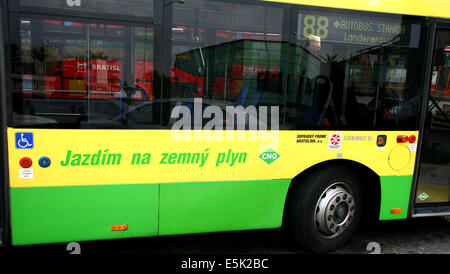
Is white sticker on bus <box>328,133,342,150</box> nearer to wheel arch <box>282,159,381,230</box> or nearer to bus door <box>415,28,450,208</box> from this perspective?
wheel arch <box>282,159,381,230</box>

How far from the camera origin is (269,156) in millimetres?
3863

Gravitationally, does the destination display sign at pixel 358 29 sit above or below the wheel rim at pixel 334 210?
above

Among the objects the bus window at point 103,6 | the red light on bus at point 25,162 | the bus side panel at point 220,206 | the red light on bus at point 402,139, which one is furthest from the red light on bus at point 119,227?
the red light on bus at point 402,139

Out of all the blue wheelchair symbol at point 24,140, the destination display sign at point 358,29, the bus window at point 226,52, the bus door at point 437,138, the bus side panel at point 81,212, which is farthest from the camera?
the bus door at point 437,138

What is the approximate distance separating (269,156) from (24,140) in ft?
7.38

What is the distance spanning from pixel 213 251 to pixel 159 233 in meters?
0.85

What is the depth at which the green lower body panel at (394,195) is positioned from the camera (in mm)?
4285

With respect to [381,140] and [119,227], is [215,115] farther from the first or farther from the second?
[381,140]

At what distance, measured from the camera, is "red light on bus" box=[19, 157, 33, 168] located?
3271 mm

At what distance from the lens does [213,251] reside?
4.28 m

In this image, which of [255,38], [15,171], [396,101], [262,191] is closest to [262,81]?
[255,38]

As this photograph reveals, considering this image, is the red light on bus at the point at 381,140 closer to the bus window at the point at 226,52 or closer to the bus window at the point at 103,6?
the bus window at the point at 226,52

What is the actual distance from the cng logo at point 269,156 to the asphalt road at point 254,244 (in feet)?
3.63

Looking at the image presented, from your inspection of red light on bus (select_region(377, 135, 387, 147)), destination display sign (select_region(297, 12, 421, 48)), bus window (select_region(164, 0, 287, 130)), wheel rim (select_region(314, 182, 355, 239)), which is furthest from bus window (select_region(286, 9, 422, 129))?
wheel rim (select_region(314, 182, 355, 239))
